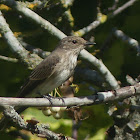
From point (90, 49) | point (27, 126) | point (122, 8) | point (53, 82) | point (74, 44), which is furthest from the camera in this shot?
point (90, 49)

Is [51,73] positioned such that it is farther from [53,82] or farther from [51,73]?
[53,82]

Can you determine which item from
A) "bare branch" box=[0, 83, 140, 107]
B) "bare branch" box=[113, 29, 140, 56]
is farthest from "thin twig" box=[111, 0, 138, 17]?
"bare branch" box=[0, 83, 140, 107]

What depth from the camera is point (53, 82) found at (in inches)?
223

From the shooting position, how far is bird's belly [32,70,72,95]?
564 cm

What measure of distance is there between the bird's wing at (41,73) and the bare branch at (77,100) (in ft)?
3.03

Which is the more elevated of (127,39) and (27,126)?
(127,39)

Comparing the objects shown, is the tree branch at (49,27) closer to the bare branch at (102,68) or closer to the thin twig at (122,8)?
the bare branch at (102,68)

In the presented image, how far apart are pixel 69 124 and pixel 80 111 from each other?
1.30 ft

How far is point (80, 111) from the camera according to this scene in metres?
5.59

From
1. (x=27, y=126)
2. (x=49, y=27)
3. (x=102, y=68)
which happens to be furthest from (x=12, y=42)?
(x=27, y=126)

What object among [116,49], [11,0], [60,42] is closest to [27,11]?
[11,0]

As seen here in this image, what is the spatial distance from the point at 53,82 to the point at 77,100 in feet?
3.17

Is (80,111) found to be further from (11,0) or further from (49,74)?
(11,0)

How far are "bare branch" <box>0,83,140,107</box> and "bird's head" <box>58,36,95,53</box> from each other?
1.20 metres
